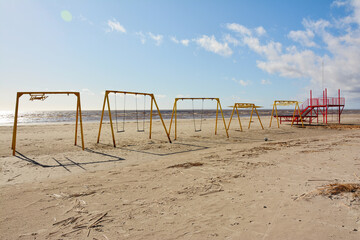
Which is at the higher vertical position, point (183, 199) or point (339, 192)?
point (339, 192)

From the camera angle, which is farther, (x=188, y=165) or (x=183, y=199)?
(x=188, y=165)

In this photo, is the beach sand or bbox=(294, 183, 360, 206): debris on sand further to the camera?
bbox=(294, 183, 360, 206): debris on sand

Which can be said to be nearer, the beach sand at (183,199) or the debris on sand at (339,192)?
the beach sand at (183,199)

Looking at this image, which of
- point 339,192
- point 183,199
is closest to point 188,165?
point 183,199

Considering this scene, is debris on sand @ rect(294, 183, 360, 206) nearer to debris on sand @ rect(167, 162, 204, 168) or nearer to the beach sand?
the beach sand

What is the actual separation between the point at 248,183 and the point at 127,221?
2.78 meters

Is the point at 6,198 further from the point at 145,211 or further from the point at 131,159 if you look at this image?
the point at 131,159

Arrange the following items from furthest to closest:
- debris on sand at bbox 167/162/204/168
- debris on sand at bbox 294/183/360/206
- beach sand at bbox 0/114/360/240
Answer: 1. debris on sand at bbox 167/162/204/168
2. debris on sand at bbox 294/183/360/206
3. beach sand at bbox 0/114/360/240

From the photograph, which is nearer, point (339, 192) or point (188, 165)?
point (339, 192)

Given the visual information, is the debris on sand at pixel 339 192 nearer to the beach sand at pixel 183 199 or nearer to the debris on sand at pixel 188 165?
the beach sand at pixel 183 199

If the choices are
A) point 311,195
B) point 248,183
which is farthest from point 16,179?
point 311,195

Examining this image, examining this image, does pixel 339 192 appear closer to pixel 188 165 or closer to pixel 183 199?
pixel 183 199

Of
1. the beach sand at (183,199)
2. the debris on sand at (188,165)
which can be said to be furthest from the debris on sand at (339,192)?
the debris on sand at (188,165)

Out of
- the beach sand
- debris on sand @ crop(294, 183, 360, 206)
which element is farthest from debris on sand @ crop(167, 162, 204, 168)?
debris on sand @ crop(294, 183, 360, 206)
